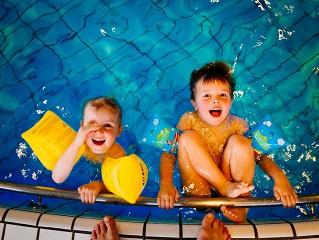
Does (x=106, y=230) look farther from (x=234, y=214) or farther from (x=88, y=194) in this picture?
(x=234, y=214)

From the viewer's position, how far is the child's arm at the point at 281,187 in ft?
7.93

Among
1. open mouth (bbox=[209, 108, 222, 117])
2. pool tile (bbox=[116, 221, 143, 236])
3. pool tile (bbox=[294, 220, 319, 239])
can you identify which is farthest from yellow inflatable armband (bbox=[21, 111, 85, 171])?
pool tile (bbox=[294, 220, 319, 239])

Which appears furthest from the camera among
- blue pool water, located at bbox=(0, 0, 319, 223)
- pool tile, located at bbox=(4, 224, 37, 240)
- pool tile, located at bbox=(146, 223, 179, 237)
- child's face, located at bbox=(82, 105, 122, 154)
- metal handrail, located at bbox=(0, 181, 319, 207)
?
blue pool water, located at bbox=(0, 0, 319, 223)

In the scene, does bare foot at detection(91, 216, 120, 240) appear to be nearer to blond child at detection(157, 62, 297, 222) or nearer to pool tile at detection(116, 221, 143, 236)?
pool tile at detection(116, 221, 143, 236)

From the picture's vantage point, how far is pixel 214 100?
288cm

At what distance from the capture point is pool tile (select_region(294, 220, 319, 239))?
2426 millimetres

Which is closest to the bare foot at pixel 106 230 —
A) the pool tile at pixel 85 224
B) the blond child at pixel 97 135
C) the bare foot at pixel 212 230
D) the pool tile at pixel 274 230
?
the pool tile at pixel 85 224

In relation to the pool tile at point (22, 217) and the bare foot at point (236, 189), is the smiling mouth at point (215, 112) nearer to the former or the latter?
the bare foot at point (236, 189)

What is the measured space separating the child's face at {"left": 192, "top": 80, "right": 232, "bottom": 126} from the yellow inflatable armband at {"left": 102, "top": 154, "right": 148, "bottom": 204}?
0.65 m

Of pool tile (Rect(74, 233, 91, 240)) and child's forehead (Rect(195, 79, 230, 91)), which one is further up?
child's forehead (Rect(195, 79, 230, 91))

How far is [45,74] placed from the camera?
3959mm

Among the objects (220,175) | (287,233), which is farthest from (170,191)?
(287,233)

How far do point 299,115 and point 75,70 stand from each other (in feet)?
7.49

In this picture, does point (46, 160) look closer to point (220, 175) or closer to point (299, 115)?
point (220, 175)
